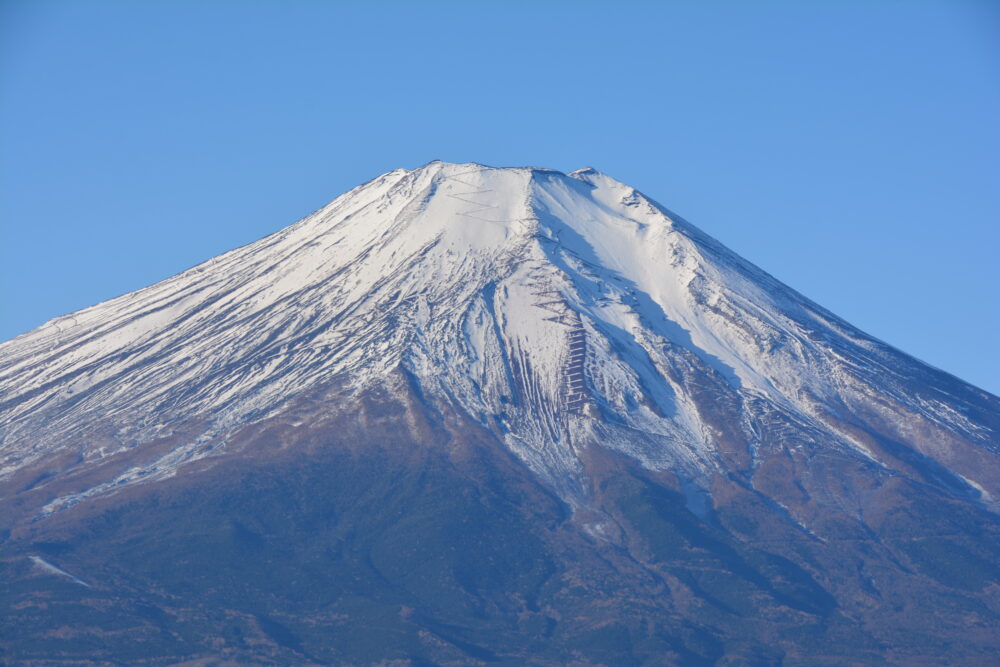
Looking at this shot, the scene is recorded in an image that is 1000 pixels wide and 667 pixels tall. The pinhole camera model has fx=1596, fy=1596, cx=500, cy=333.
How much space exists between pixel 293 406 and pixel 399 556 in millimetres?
20163

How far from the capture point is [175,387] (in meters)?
130

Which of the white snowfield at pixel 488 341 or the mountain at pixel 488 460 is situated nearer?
the mountain at pixel 488 460

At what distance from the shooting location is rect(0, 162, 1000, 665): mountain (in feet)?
327

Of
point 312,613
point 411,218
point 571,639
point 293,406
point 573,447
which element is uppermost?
point 411,218

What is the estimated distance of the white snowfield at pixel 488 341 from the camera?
124 meters

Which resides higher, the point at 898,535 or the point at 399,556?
the point at 399,556

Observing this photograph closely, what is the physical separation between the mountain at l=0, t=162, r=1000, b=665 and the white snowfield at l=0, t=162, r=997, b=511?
1.14 feet

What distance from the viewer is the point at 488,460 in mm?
117438

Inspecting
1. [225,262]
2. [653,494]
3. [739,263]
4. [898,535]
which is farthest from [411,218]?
[898,535]

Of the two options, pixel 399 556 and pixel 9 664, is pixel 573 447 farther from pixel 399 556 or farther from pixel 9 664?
pixel 9 664

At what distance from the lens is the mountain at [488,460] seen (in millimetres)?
99812

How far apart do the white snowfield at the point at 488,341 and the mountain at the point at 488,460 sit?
35 cm

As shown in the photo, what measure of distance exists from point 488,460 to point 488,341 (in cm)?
1579

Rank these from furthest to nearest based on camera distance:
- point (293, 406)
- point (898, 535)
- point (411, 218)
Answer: point (411, 218) < point (293, 406) < point (898, 535)
